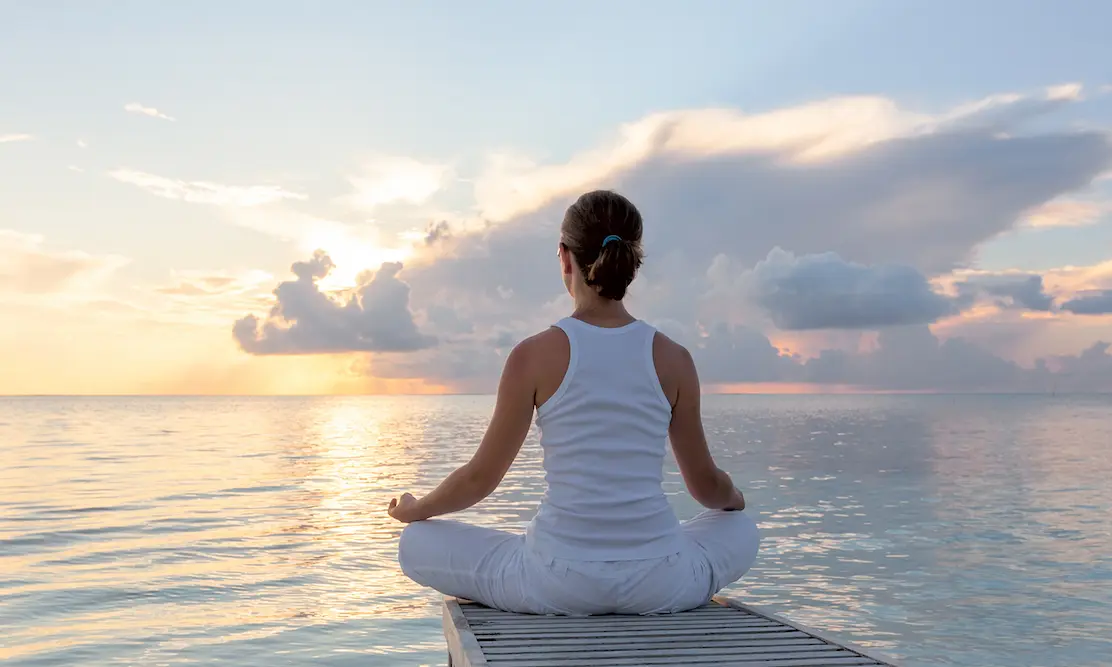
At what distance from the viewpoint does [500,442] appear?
411 centimetres

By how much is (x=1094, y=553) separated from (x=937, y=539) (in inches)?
80.4

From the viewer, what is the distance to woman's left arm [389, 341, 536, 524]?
3994 mm

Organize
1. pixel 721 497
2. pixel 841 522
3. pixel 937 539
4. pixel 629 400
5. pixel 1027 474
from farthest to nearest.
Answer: pixel 1027 474
pixel 841 522
pixel 937 539
pixel 721 497
pixel 629 400

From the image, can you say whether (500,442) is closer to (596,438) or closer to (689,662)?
(596,438)

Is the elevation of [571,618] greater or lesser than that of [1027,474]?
greater

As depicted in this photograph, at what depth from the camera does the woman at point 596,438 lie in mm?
4000

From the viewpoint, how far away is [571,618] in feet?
13.9

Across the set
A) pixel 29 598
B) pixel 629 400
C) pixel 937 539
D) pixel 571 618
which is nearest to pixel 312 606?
pixel 29 598

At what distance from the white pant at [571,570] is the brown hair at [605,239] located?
1.23 metres

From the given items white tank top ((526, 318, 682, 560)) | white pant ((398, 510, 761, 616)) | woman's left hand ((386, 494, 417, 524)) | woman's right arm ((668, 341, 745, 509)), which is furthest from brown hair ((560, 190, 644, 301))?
woman's left hand ((386, 494, 417, 524))

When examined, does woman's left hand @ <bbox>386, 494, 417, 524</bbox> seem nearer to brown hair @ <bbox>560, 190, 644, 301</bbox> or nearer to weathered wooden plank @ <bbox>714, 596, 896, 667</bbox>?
brown hair @ <bbox>560, 190, 644, 301</bbox>

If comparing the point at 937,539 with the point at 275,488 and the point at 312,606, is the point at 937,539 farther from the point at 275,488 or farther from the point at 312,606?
the point at 275,488

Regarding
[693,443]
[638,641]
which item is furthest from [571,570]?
[693,443]

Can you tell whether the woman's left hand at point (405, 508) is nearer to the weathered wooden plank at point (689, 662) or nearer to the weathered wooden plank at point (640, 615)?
the weathered wooden plank at point (640, 615)
